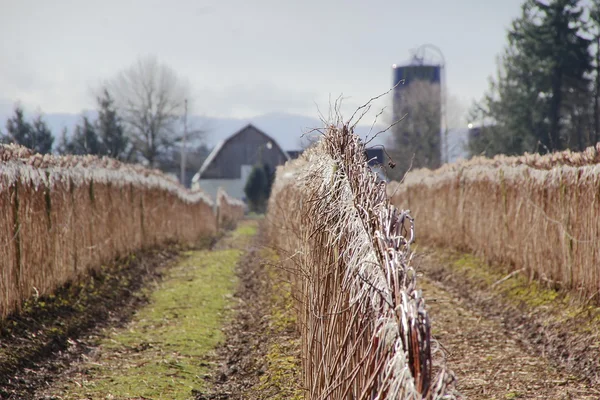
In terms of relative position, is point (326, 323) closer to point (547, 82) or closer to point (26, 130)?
point (26, 130)

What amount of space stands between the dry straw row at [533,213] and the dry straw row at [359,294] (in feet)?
11.9

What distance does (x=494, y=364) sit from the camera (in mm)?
7156

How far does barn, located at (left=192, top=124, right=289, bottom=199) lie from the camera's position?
63.0 metres

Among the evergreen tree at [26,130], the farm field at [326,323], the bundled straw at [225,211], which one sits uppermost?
the evergreen tree at [26,130]

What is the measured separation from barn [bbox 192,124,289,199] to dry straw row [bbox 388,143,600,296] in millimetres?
46469

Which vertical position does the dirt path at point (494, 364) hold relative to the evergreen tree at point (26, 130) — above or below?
below

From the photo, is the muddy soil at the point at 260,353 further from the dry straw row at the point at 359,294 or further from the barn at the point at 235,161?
the barn at the point at 235,161

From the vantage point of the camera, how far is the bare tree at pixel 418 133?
4869cm

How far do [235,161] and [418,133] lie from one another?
1912 cm

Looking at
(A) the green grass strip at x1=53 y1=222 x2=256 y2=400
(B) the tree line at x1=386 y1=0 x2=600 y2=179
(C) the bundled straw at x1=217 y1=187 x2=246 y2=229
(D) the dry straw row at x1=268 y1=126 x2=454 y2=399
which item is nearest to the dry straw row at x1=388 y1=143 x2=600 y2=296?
(A) the green grass strip at x1=53 y1=222 x2=256 y2=400

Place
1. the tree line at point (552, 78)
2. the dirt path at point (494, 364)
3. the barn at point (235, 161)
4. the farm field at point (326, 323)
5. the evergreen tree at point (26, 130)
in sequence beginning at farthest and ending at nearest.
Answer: the barn at point (235, 161) < the tree line at point (552, 78) < the evergreen tree at point (26, 130) < the dirt path at point (494, 364) < the farm field at point (326, 323)

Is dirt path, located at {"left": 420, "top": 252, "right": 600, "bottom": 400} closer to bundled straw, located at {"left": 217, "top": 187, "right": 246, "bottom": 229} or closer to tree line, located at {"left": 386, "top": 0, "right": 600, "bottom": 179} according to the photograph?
tree line, located at {"left": 386, "top": 0, "right": 600, "bottom": 179}

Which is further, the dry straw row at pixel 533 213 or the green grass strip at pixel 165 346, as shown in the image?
the dry straw row at pixel 533 213

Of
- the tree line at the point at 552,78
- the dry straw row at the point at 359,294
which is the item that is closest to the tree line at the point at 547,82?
the tree line at the point at 552,78
